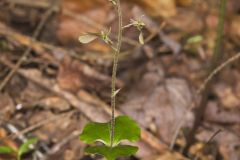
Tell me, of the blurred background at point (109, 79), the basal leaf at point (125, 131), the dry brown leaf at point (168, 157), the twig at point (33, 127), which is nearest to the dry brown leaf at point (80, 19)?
the blurred background at point (109, 79)

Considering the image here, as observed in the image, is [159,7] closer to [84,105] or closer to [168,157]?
[84,105]

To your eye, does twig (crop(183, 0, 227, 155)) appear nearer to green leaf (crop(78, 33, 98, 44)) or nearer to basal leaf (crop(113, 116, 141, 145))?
basal leaf (crop(113, 116, 141, 145))

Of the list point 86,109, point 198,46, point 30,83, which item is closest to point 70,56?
point 30,83

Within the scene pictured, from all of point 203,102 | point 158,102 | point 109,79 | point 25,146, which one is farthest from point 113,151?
point 109,79

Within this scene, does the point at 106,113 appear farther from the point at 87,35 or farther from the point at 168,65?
the point at 87,35

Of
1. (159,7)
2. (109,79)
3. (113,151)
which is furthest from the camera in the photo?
(159,7)

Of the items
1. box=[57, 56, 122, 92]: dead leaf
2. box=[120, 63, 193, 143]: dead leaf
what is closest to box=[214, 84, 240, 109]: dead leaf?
box=[120, 63, 193, 143]: dead leaf
